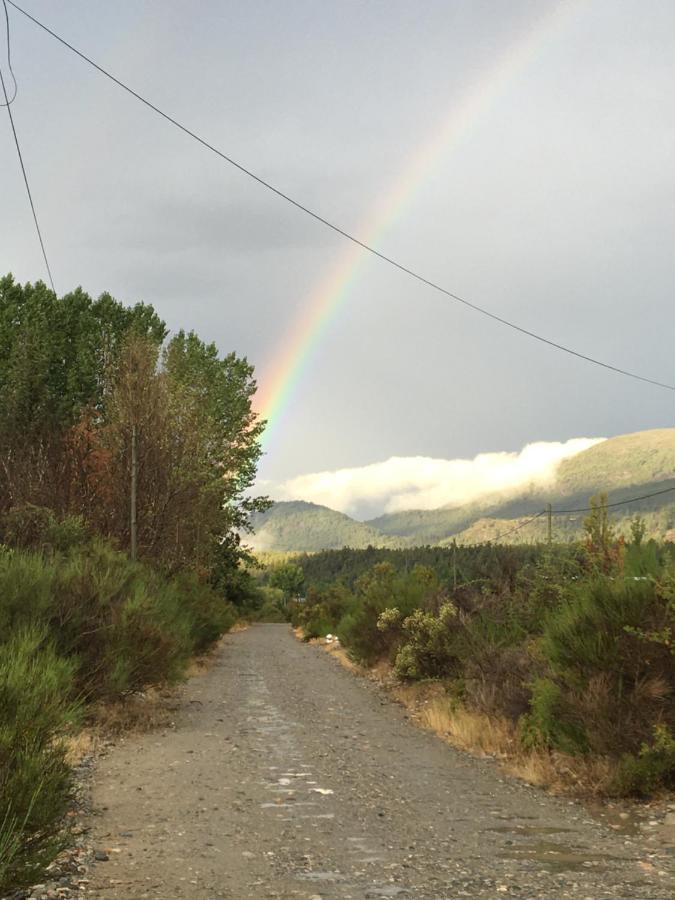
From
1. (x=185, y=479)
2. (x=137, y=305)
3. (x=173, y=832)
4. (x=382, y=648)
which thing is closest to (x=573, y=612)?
(x=173, y=832)

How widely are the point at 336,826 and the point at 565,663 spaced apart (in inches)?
149

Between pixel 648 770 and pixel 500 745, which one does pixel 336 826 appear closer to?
pixel 648 770

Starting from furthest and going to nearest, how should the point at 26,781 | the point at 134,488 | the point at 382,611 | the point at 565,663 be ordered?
the point at 134,488
the point at 382,611
the point at 565,663
the point at 26,781

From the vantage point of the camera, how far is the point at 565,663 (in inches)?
421

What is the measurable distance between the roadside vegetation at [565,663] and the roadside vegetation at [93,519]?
530 cm

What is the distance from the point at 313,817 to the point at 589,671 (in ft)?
12.2

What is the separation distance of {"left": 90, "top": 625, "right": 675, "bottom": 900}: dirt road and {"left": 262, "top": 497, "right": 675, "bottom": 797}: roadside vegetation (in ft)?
2.05

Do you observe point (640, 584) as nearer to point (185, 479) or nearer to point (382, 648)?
point (382, 648)

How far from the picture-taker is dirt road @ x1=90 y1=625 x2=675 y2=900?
21.3 ft

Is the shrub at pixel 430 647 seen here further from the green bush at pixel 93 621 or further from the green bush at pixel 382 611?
the green bush at pixel 93 621

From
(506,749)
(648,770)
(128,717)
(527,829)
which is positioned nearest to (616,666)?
(648,770)

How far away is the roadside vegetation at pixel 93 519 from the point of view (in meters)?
6.66

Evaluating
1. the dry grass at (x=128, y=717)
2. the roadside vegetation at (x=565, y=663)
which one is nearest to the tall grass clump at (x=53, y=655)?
the dry grass at (x=128, y=717)

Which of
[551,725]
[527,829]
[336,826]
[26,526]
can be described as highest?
[26,526]
